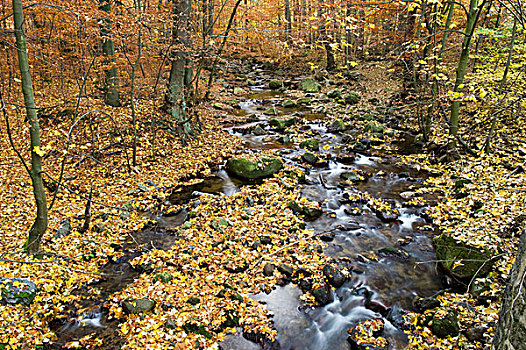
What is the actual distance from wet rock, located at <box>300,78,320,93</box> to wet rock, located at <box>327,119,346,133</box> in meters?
6.67

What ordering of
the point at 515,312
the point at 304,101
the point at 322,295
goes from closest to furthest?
the point at 515,312, the point at 322,295, the point at 304,101

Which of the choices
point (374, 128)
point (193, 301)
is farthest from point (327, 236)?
point (374, 128)

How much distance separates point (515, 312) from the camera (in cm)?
264

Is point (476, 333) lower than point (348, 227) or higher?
higher

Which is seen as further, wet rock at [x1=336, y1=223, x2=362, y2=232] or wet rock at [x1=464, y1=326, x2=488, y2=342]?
wet rock at [x1=336, y1=223, x2=362, y2=232]

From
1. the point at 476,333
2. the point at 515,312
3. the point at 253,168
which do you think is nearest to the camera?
the point at 515,312

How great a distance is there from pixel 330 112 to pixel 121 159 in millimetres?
11662

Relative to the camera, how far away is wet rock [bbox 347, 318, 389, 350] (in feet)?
16.0

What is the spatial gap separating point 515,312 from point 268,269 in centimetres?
439

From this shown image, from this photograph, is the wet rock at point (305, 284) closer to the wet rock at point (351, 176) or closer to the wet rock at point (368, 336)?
the wet rock at point (368, 336)

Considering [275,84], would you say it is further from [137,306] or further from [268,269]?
[137,306]

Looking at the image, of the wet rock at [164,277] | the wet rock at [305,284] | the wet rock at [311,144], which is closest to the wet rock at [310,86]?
the wet rock at [311,144]

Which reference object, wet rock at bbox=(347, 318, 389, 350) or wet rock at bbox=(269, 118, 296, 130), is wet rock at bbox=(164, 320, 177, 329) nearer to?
wet rock at bbox=(347, 318, 389, 350)

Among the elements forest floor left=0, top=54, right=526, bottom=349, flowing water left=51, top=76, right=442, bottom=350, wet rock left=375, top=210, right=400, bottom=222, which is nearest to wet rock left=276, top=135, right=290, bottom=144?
forest floor left=0, top=54, right=526, bottom=349
